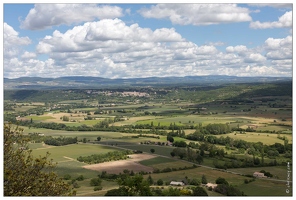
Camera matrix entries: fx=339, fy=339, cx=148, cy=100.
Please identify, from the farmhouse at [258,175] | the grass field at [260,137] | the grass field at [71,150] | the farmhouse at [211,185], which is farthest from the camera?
the grass field at [260,137]

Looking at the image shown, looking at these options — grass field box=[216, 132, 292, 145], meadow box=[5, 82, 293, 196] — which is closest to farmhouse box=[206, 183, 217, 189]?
meadow box=[5, 82, 293, 196]

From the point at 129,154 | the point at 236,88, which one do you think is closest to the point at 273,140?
the point at 129,154

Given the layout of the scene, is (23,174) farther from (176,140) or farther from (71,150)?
(176,140)

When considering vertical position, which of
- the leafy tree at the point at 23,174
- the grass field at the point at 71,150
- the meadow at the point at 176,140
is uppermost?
the leafy tree at the point at 23,174

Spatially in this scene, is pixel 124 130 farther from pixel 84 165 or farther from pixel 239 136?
pixel 84 165

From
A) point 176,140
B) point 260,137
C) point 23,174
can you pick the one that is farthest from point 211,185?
point 260,137

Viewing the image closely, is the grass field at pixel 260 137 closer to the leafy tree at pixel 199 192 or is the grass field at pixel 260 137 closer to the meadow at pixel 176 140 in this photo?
the meadow at pixel 176 140

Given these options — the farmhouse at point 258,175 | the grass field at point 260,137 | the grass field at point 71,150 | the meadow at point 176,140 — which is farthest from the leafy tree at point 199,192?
the grass field at point 260,137

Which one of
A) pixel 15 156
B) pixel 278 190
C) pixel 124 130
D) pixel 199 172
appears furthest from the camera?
pixel 124 130
